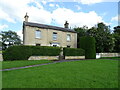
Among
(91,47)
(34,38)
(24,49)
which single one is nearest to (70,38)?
(91,47)

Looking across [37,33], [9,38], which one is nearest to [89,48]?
[37,33]

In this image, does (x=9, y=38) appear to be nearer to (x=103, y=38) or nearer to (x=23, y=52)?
(x=23, y=52)

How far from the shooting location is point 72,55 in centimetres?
2177

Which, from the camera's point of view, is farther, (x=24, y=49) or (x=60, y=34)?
(x=60, y=34)

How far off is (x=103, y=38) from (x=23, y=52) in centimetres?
2181

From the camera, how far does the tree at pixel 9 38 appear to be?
56.3 metres

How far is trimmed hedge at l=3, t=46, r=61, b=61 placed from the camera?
1605 centimetres

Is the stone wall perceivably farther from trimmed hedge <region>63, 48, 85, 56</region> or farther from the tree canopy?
the tree canopy

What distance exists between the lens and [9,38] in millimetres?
58344

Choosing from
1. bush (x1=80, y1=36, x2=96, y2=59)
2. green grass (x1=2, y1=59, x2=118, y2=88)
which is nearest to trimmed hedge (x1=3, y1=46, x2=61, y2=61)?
bush (x1=80, y1=36, x2=96, y2=59)

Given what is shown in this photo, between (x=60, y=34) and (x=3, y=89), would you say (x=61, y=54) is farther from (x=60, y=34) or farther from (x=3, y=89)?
(x=3, y=89)

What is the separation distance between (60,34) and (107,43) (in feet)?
43.6

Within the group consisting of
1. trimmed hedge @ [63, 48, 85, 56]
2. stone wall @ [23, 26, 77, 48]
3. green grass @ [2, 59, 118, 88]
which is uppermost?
stone wall @ [23, 26, 77, 48]

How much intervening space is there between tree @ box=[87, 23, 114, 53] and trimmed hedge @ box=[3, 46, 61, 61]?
15.9 m
